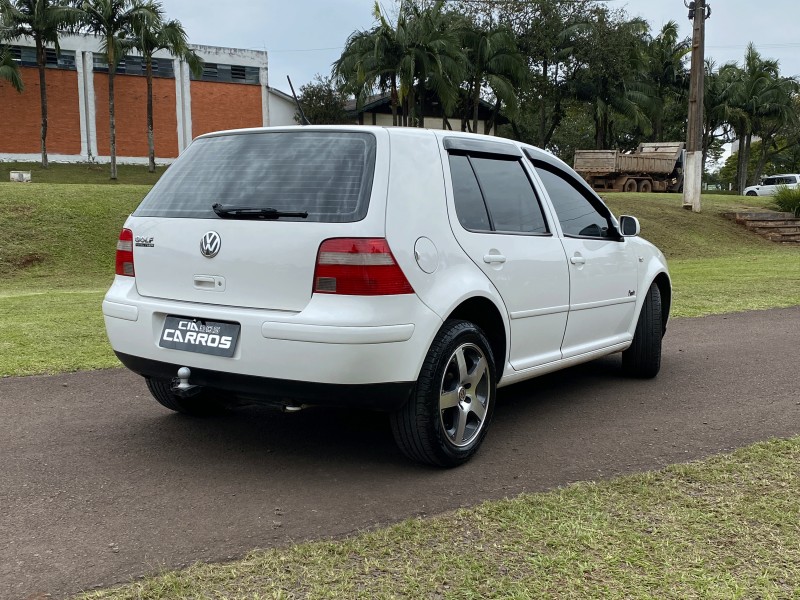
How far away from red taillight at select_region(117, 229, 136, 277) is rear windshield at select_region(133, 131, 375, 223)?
15 centimetres

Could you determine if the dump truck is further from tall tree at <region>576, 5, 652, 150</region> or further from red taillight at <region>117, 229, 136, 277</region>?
red taillight at <region>117, 229, 136, 277</region>

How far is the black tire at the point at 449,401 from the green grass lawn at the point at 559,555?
514 mm

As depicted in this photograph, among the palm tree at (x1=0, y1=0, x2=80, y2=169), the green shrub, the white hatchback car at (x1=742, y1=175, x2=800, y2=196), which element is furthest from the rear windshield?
the white hatchback car at (x1=742, y1=175, x2=800, y2=196)

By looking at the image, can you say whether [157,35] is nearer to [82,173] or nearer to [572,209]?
[82,173]

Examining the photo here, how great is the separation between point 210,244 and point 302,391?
883 mm

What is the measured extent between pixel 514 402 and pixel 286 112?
4574 centimetres

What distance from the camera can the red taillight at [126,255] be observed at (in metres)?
4.32

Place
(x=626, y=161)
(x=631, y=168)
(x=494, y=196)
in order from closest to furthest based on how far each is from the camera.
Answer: (x=494, y=196), (x=626, y=161), (x=631, y=168)

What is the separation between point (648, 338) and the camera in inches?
243

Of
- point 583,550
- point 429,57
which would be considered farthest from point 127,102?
point 583,550

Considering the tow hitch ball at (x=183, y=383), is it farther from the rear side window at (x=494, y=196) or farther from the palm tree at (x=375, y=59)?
the palm tree at (x=375, y=59)

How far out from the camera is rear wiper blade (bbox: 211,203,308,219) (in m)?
3.83

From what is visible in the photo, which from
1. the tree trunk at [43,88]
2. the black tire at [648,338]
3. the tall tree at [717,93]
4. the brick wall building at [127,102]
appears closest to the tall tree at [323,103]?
the brick wall building at [127,102]

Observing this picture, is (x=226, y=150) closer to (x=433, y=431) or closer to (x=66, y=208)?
(x=433, y=431)
